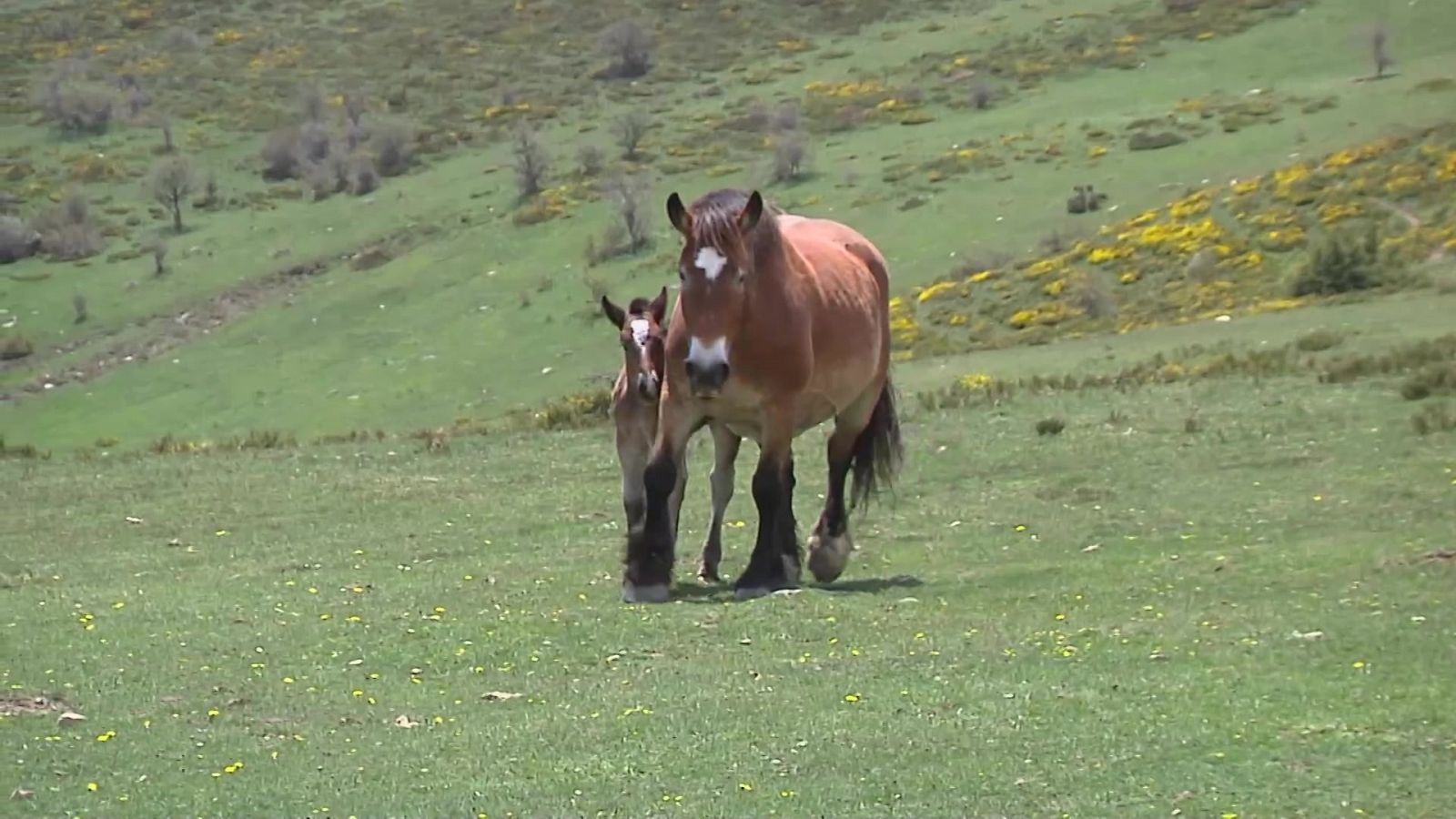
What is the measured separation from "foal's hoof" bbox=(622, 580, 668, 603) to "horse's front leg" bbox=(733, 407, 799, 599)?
0.54 metres

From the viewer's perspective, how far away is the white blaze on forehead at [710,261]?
1306cm

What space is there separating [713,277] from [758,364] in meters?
0.80

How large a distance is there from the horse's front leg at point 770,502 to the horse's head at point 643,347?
1.04 meters

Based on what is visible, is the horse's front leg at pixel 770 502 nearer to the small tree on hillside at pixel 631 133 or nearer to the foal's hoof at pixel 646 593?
the foal's hoof at pixel 646 593

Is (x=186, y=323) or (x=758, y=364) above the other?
(x=758, y=364)

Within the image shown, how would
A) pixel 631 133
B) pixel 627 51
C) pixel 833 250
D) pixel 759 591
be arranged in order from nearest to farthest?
pixel 759 591 < pixel 833 250 < pixel 631 133 < pixel 627 51

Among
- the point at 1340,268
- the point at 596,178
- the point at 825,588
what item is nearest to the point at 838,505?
the point at 825,588

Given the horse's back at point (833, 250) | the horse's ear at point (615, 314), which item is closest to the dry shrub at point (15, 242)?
the horse's back at point (833, 250)

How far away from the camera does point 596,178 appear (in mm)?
62156

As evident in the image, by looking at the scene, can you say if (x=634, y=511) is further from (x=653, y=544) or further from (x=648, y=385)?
(x=653, y=544)

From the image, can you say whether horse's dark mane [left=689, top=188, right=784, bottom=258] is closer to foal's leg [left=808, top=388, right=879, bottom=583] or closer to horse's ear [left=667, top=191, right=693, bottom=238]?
horse's ear [left=667, top=191, right=693, bottom=238]

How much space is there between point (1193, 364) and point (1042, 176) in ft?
76.6

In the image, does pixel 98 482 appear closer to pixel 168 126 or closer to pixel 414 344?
pixel 414 344

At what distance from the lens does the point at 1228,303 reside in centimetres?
3709
